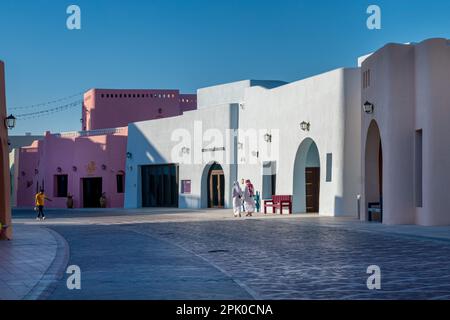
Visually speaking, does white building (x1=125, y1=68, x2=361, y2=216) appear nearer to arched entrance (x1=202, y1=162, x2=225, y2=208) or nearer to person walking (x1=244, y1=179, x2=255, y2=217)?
arched entrance (x1=202, y1=162, x2=225, y2=208)

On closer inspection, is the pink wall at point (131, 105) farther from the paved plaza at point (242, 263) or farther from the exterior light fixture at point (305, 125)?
the paved plaza at point (242, 263)

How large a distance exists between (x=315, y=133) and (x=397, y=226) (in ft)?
30.2

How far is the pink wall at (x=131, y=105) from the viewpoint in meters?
54.6

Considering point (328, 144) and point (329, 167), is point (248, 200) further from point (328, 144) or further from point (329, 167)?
point (328, 144)

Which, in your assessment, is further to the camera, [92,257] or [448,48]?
[448,48]

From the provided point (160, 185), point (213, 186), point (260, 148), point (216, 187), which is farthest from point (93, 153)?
point (260, 148)

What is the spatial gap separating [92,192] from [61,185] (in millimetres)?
3031

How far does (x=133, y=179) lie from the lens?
45750mm

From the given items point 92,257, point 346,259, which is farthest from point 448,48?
point 92,257

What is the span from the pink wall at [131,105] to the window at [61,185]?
6.06 meters

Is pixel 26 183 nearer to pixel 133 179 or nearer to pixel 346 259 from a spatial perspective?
pixel 133 179

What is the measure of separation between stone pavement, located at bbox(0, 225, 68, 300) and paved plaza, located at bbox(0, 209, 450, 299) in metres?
0.02

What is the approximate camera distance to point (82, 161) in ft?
160

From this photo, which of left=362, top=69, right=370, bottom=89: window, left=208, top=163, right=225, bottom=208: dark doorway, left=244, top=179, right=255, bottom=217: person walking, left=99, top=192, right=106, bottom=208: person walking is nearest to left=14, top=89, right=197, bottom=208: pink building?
left=99, top=192, right=106, bottom=208: person walking
